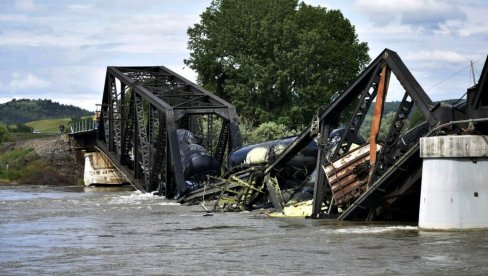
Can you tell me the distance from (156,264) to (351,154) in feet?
43.3

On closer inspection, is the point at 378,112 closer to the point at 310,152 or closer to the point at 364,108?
the point at 364,108

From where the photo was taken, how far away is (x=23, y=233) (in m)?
35.8

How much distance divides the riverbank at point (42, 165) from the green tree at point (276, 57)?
50.8 ft

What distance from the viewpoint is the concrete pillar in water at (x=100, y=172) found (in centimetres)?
8344

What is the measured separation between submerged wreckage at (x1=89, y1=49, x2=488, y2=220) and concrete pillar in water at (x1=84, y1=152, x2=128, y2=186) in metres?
12.0

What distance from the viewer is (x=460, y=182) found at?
1180 inches

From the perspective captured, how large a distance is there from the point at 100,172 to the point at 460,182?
187 feet

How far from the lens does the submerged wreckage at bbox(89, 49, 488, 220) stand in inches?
1337

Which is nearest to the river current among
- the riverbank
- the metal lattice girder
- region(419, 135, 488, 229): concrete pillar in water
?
region(419, 135, 488, 229): concrete pillar in water

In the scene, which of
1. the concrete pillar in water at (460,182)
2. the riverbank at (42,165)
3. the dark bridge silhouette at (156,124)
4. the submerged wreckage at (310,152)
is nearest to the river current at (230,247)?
the concrete pillar in water at (460,182)

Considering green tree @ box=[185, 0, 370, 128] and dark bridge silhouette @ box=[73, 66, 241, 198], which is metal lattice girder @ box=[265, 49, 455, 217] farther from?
green tree @ box=[185, 0, 370, 128]

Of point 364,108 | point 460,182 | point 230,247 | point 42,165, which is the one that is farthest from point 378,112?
point 42,165

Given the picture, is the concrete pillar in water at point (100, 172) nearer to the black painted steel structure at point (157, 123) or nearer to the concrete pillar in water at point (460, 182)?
the black painted steel structure at point (157, 123)

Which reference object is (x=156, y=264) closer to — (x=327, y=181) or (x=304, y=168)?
(x=327, y=181)
